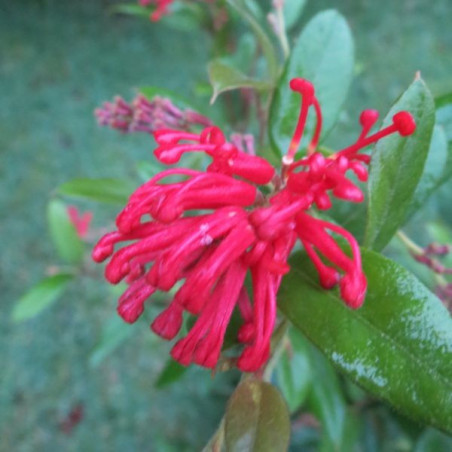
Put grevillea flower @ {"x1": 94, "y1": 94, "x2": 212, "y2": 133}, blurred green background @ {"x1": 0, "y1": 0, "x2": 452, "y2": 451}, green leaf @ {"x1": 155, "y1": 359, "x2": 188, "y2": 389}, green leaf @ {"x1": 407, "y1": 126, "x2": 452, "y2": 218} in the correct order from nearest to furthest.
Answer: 1. green leaf @ {"x1": 407, "y1": 126, "x2": 452, "y2": 218}
2. grevillea flower @ {"x1": 94, "y1": 94, "x2": 212, "y2": 133}
3. green leaf @ {"x1": 155, "y1": 359, "x2": 188, "y2": 389}
4. blurred green background @ {"x1": 0, "y1": 0, "x2": 452, "y2": 451}

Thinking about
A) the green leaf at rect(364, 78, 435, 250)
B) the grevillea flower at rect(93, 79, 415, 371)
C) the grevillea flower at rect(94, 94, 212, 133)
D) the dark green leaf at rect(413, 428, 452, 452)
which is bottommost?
the dark green leaf at rect(413, 428, 452, 452)

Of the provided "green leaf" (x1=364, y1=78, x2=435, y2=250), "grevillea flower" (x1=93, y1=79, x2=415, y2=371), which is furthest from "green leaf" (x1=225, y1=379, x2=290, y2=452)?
"green leaf" (x1=364, y1=78, x2=435, y2=250)

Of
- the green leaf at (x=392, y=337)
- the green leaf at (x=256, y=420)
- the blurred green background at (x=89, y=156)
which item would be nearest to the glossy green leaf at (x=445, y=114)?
the green leaf at (x=392, y=337)

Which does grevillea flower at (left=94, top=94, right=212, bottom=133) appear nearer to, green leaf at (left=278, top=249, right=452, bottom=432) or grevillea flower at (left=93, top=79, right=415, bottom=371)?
grevillea flower at (left=93, top=79, right=415, bottom=371)

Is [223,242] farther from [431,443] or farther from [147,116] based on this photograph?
[431,443]

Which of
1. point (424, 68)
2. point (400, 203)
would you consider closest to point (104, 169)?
point (424, 68)

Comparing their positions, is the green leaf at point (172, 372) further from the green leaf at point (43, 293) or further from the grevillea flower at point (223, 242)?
the green leaf at point (43, 293)
